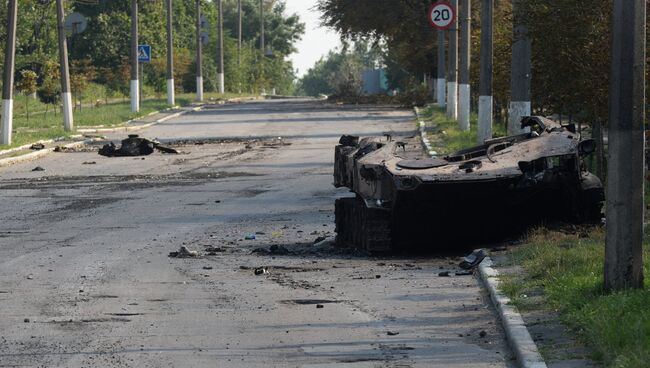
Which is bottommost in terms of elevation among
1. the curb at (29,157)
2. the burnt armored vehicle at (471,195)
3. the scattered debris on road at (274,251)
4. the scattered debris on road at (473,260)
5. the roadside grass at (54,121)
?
the roadside grass at (54,121)

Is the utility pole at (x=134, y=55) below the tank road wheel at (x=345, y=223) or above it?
above

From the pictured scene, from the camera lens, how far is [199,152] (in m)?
31.7

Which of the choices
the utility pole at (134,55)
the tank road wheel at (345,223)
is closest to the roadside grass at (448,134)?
the tank road wheel at (345,223)

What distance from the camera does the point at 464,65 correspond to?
34.2 m

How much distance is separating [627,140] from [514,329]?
1.94 meters

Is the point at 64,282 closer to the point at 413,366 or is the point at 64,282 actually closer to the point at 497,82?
the point at 413,366

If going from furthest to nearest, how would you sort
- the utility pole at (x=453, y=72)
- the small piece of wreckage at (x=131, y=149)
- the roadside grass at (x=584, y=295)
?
1. the utility pole at (x=453, y=72)
2. the small piece of wreckage at (x=131, y=149)
3. the roadside grass at (x=584, y=295)

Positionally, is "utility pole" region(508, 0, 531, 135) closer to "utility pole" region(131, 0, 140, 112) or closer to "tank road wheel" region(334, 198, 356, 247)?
"tank road wheel" region(334, 198, 356, 247)

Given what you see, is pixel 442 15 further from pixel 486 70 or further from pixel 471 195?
pixel 471 195

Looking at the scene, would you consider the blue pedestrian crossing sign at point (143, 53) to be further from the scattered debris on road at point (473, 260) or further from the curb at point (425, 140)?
the scattered debris on road at point (473, 260)

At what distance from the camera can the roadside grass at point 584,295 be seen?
7.98 meters

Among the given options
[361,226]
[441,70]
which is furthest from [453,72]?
[361,226]

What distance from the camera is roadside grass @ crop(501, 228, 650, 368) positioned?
7.98m

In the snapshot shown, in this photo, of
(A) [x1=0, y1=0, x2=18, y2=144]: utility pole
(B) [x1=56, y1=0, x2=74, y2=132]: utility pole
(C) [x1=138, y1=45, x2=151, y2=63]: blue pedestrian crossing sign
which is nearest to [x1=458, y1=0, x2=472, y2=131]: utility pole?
(A) [x1=0, y1=0, x2=18, y2=144]: utility pole
